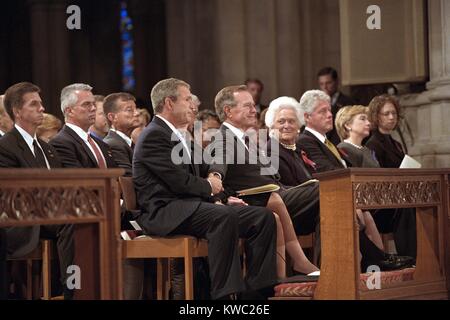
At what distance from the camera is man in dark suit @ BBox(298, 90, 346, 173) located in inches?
323

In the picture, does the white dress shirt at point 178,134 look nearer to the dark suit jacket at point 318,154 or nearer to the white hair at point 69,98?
the white hair at point 69,98

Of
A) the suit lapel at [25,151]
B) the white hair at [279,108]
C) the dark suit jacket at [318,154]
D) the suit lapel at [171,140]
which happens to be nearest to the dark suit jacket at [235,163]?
the suit lapel at [171,140]

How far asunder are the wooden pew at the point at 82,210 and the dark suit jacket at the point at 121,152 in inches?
92.7

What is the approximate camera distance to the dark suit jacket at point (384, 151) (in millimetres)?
9195

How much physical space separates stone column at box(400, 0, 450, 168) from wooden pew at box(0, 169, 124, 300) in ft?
17.7

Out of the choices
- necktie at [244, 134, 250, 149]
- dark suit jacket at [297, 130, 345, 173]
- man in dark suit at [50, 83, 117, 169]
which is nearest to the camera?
man in dark suit at [50, 83, 117, 169]

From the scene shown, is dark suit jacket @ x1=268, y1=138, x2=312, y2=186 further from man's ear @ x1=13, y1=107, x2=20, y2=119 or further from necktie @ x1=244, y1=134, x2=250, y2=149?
man's ear @ x1=13, y1=107, x2=20, y2=119

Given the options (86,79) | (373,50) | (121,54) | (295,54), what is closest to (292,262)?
(373,50)

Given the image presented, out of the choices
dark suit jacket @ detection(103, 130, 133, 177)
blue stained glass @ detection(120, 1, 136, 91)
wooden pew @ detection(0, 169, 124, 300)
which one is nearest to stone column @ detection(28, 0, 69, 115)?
blue stained glass @ detection(120, 1, 136, 91)

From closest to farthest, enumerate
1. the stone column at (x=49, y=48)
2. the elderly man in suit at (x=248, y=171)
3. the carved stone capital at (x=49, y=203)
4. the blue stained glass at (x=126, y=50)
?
the carved stone capital at (x=49, y=203), the elderly man in suit at (x=248, y=171), the stone column at (x=49, y=48), the blue stained glass at (x=126, y=50)

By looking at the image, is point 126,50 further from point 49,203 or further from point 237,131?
point 49,203

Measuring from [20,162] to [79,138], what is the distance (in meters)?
0.73

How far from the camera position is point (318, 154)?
8219mm
